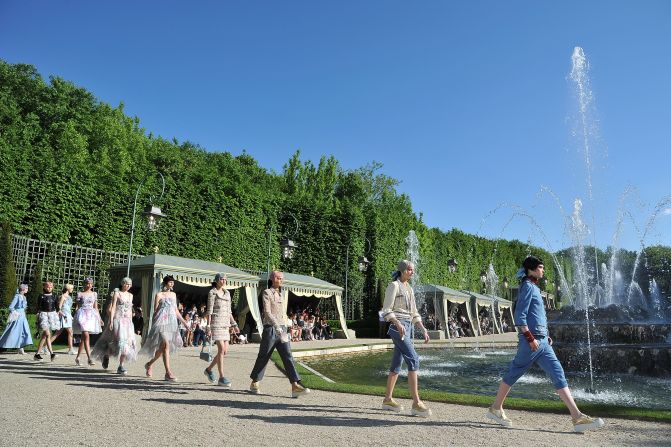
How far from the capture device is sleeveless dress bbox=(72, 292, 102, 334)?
11.0 m

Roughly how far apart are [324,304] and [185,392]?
2263 cm

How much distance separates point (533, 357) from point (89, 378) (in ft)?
24.1

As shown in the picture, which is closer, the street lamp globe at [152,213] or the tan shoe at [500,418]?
the tan shoe at [500,418]

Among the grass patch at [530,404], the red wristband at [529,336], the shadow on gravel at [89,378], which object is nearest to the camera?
the red wristband at [529,336]

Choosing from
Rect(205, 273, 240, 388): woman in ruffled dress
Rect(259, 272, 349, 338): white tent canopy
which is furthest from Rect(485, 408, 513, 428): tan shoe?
Rect(259, 272, 349, 338): white tent canopy

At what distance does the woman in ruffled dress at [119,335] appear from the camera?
9453mm

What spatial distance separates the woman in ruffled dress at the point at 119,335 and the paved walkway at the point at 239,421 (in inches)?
53.4

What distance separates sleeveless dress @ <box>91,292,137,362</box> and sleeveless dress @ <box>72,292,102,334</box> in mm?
1409

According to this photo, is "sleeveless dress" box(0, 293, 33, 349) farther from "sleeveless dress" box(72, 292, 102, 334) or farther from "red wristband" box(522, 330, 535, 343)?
"red wristband" box(522, 330, 535, 343)

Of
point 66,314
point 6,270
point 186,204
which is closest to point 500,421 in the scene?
point 66,314

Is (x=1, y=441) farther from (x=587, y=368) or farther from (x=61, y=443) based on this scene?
(x=587, y=368)

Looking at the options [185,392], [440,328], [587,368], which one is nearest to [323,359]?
[587,368]

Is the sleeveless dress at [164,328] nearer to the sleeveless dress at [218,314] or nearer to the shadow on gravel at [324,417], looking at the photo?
the sleeveless dress at [218,314]

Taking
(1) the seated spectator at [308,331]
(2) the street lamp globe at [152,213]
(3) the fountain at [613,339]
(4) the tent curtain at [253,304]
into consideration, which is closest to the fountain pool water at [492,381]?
(3) the fountain at [613,339]
